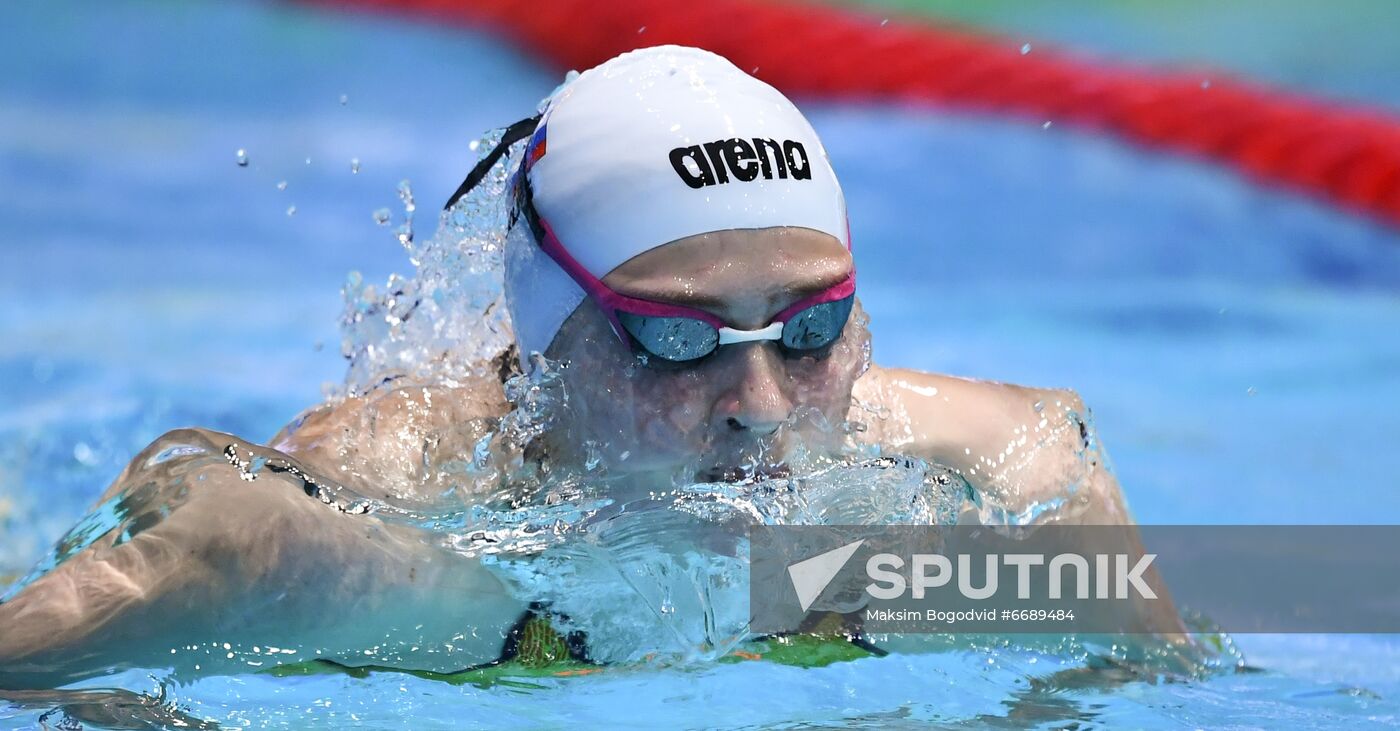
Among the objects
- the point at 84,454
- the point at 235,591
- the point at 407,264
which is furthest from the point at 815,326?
the point at 407,264

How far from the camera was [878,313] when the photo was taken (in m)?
6.15

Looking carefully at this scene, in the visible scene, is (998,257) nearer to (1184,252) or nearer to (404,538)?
(1184,252)

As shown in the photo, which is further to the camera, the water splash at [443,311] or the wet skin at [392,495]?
the water splash at [443,311]

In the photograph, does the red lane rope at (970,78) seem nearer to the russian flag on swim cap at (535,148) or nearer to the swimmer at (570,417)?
the russian flag on swim cap at (535,148)

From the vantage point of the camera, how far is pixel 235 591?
6.72ft

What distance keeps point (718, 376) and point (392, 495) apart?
0.61m

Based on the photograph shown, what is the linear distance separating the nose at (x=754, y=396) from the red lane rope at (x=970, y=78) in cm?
489

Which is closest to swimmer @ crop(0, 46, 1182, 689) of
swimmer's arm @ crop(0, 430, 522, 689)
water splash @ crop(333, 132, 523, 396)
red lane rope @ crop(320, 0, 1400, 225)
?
swimmer's arm @ crop(0, 430, 522, 689)

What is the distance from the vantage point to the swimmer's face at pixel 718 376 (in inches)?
85.3

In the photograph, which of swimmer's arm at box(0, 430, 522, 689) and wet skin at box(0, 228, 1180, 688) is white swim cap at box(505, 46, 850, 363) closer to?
wet skin at box(0, 228, 1180, 688)

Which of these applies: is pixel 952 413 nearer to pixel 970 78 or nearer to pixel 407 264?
pixel 407 264

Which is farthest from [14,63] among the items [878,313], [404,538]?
[404,538]

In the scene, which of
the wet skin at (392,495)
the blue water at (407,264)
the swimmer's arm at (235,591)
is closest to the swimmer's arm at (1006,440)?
the wet skin at (392,495)

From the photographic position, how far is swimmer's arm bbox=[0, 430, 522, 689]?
197cm
